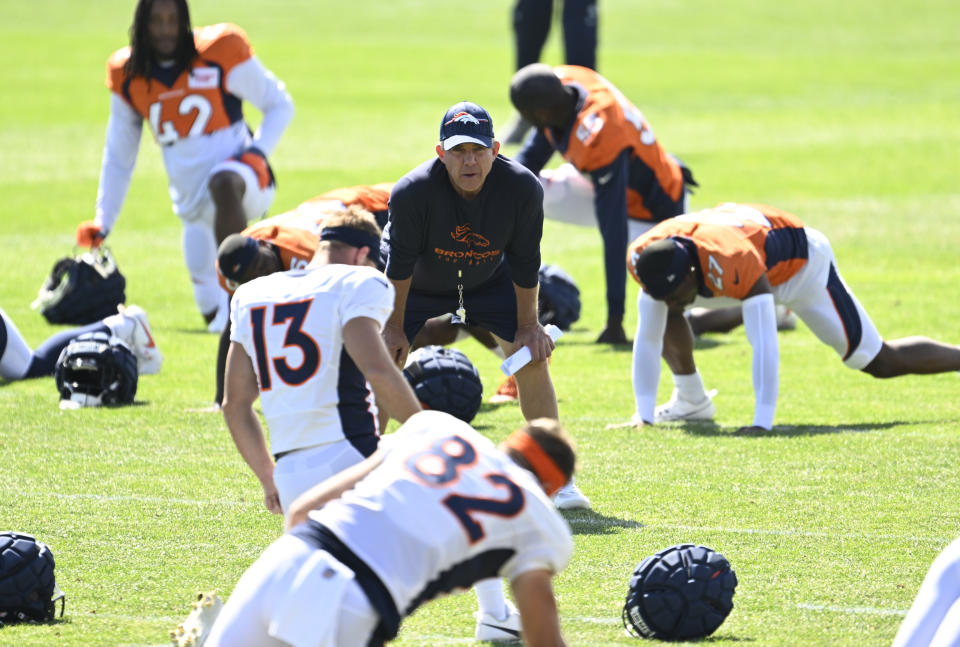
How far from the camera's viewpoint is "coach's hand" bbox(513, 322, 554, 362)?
20.6ft

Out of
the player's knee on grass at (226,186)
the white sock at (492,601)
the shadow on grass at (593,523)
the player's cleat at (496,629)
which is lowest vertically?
the shadow on grass at (593,523)

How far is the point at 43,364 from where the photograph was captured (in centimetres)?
940

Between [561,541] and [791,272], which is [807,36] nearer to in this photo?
[791,272]

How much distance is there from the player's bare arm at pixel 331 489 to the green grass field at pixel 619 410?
0.90 metres

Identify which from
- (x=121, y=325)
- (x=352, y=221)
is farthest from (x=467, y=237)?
(x=121, y=325)

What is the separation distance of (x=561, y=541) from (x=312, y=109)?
78.3 ft

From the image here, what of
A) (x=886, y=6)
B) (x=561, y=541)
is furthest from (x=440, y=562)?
(x=886, y=6)

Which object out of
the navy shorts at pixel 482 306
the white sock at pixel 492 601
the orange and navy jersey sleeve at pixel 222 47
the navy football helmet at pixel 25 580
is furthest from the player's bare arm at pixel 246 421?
the orange and navy jersey sleeve at pixel 222 47

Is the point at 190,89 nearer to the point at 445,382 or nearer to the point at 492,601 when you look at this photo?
the point at 445,382

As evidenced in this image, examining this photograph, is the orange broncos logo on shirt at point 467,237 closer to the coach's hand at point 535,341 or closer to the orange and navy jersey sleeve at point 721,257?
the coach's hand at point 535,341

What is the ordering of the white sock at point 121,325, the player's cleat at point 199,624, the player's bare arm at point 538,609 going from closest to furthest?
the player's bare arm at point 538,609 < the player's cleat at point 199,624 < the white sock at point 121,325

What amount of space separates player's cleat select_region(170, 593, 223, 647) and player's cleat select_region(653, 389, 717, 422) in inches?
171

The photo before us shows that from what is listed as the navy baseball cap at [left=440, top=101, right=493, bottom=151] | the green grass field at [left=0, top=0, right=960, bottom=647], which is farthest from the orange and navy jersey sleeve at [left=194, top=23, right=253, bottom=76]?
the navy baseball cap at [left=440, top=101, right=493, bottom=151]

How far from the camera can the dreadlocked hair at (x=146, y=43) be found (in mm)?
10336
